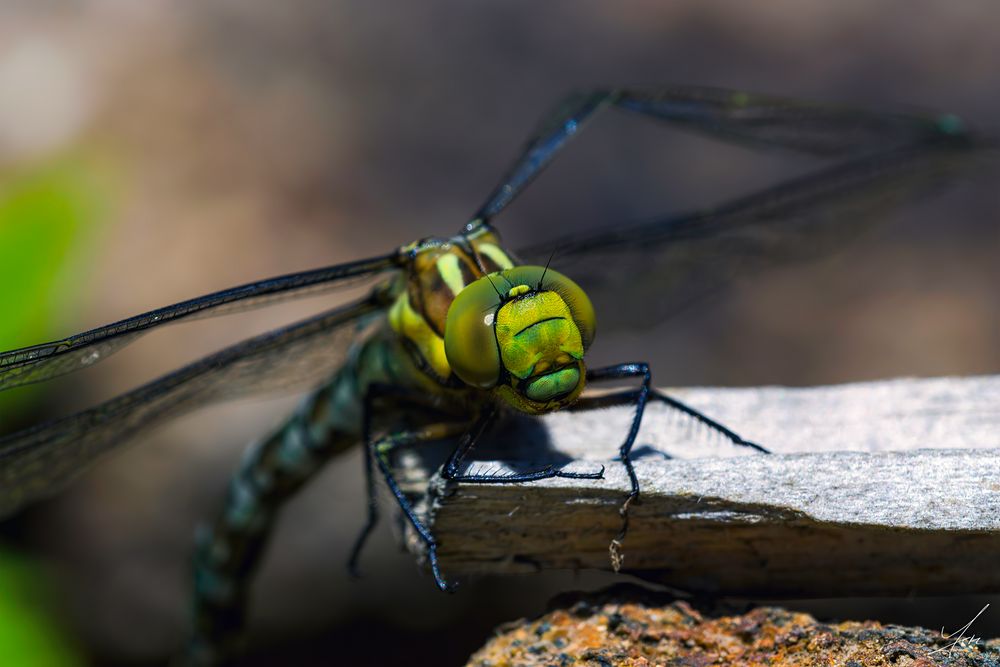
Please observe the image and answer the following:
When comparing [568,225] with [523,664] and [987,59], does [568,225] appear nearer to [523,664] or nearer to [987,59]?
[987,59]

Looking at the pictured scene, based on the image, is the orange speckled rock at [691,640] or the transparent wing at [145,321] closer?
the orange speckled rock at [691,640]

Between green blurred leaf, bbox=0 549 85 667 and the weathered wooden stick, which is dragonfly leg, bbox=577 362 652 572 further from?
green blurred leaf, bbox=0 549 85 667

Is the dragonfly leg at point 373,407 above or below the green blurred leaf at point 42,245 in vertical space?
below

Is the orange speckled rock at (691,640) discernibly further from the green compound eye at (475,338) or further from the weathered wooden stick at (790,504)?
the green compound eye at (475,338)

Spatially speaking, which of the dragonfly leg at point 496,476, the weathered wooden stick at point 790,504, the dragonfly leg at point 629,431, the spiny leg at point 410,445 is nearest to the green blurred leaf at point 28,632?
the spiny leg at point 410,445

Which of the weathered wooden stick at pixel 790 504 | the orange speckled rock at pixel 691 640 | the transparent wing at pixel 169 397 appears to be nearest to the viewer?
the orange speckled rock at pixel 691 640

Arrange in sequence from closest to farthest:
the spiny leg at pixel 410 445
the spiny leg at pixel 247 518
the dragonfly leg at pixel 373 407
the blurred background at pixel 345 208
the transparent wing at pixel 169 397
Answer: the spiny leg at pixel 410 445, the dragonfly leg at pixel 373 407, the transparent wing at pixel 169 397, the spiny leg at pixel 247 518, the blurred background at pixel 345 208
